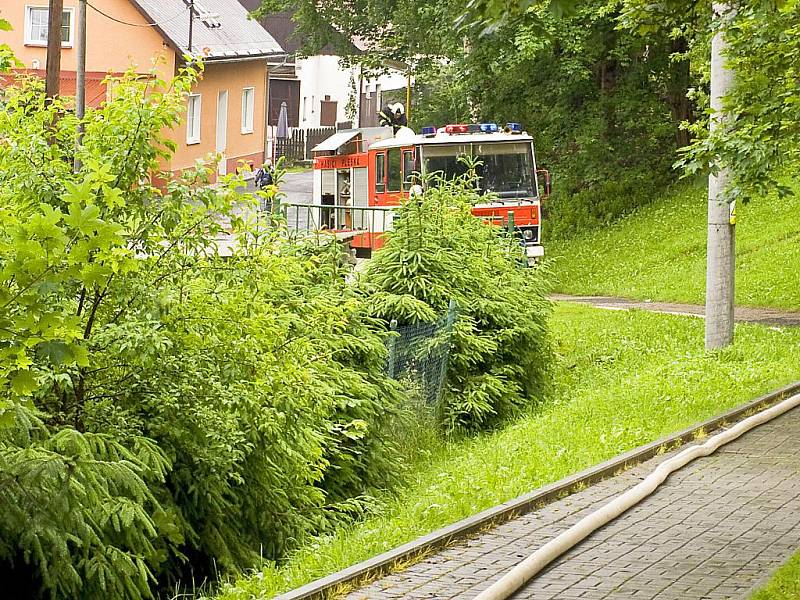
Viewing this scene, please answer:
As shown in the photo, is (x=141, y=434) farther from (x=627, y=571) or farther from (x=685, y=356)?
(x=685, y=356)

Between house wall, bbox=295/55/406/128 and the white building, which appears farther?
house wall, bbox=295/55/406/128

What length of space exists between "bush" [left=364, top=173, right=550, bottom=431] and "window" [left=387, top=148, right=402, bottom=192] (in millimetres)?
11668

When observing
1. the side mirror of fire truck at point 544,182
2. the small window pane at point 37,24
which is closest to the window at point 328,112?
the small window pane at point 37,24

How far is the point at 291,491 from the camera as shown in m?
10.5

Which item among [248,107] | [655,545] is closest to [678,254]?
[248,107]

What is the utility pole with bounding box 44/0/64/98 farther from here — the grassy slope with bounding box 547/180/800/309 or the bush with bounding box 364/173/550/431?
the grassy slope with bounding box 547/180/800/309

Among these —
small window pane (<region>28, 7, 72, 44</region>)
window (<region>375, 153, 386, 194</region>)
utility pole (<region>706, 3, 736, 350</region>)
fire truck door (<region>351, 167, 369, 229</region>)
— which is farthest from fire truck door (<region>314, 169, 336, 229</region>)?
utility pole (<region>706, 3, 736, 350</region>)

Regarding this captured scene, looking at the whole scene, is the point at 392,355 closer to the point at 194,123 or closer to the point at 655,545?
the point at 655,545

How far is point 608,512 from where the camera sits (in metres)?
9.60

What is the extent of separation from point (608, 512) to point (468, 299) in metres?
8.11

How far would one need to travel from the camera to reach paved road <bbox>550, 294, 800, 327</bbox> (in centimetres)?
2400

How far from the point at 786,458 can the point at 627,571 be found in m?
4.37

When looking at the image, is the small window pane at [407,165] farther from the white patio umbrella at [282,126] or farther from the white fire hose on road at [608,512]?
the white patio umbrella at [282,126]

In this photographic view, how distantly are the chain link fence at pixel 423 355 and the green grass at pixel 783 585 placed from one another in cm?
657
